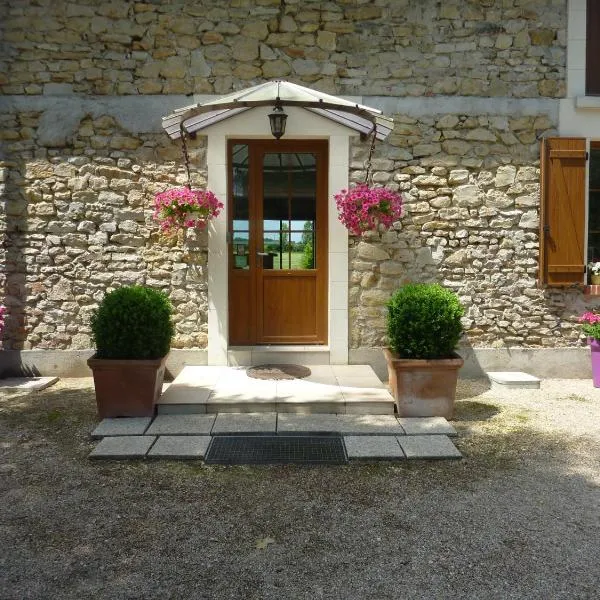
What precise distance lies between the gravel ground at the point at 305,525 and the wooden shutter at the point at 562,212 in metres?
2.17

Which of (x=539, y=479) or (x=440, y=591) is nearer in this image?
(x=440, y=591)

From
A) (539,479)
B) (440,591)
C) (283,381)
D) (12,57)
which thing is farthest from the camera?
(12,57)

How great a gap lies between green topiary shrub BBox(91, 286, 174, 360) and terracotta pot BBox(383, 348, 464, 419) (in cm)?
189

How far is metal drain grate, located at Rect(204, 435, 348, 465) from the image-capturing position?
360cm

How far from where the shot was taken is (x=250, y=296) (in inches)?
235

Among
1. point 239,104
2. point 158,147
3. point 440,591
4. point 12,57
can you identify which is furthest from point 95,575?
point 12,57

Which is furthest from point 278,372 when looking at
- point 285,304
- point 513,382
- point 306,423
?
point 513,382

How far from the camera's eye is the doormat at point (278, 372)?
5215mm

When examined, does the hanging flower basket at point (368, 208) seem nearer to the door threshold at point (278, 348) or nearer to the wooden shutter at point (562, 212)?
the door threshold at point (278, 348)

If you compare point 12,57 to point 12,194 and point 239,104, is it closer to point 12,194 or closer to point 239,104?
point 12,194

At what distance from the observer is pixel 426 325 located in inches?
172

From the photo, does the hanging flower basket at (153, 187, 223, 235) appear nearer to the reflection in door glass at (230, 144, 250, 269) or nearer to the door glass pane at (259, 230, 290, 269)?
the reflection in door glass at (230, 144, 250, 269)

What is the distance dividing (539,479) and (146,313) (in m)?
2.96

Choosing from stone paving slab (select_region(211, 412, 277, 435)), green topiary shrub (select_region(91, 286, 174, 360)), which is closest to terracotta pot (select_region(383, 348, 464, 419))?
stone paving slab (select_region(211, 412, 277, 435))
